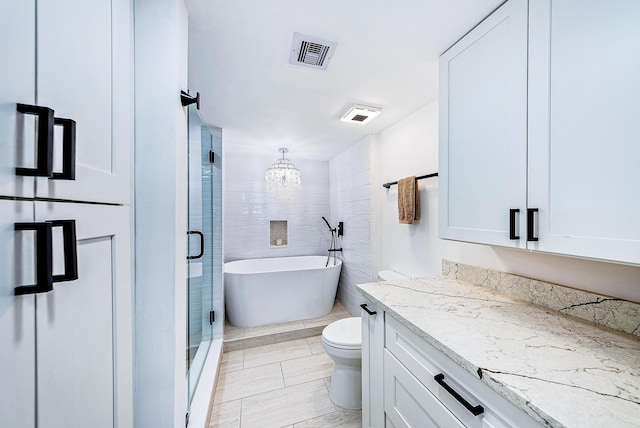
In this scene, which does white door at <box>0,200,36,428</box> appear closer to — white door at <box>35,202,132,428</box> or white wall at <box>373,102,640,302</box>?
white door at <box>35,202,132,428</box>

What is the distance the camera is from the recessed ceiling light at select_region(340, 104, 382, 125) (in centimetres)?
192

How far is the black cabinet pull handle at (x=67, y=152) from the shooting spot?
0.51 metres

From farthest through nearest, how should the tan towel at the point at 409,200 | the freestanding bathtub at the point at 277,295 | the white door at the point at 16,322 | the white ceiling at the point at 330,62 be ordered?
the freestanding bathtub at the point at 277,295 → the tan towel at the point at 409,200 → the white ceiling at the point at 330,62 → the white door at the point at 16,322

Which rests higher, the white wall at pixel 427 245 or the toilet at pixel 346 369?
the white wall at pixel 427 245

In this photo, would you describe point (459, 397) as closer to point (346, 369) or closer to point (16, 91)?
point (346, 369)

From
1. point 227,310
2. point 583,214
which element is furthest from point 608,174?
point 227,310

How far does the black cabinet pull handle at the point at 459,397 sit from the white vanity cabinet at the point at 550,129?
0.57 meters

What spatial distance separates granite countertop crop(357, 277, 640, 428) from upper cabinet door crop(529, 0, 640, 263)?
0.31 metres

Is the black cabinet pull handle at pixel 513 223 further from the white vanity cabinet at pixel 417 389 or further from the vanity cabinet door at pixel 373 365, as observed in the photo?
the vanity cabinet door at pixel 373 365

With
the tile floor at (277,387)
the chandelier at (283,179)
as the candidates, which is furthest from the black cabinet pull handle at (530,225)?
the chandelier at (283,179)

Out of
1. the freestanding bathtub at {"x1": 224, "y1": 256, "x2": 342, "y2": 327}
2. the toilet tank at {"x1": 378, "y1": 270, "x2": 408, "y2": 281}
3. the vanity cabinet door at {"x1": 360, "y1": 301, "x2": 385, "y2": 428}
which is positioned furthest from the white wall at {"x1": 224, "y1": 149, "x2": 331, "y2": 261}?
the vanity cabinet door at {"x1": 360, "y1": 301, "x2": 385, "y2": 428}

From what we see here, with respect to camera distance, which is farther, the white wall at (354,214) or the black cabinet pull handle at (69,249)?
the white wall at (354,214)

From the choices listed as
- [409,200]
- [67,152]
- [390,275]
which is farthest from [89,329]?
[390,275]

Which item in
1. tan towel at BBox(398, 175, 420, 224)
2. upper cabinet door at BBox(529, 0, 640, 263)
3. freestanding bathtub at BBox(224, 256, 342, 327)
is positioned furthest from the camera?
freestanding bathtub at BBox(224, 256, 342, 327)
